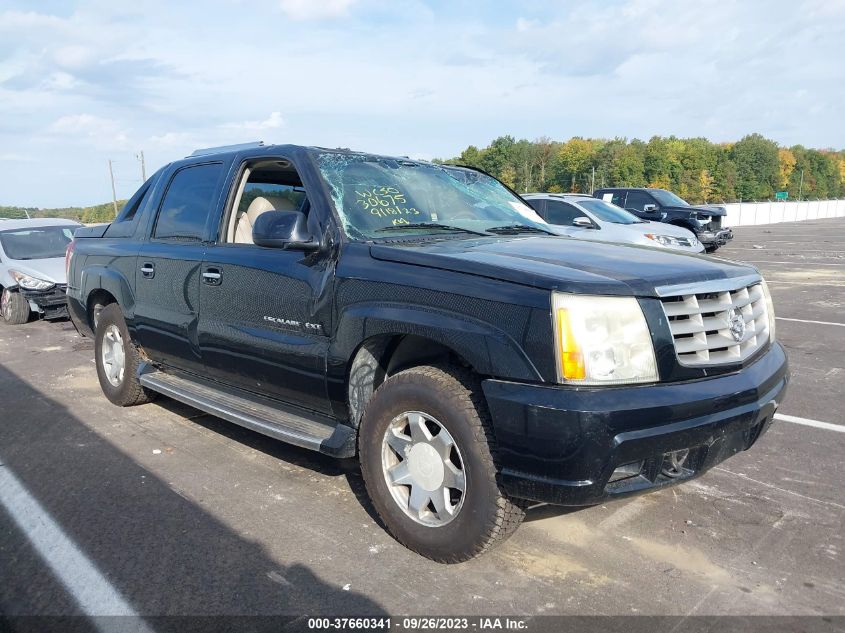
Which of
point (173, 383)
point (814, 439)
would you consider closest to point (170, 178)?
point (173, 383)

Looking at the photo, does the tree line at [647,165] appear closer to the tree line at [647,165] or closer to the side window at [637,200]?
the tree line at [647,165]

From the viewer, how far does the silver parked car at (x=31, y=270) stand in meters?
9.96

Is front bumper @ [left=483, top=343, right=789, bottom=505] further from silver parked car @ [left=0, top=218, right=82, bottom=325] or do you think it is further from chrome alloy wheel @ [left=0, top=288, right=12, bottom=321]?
chrome alloy wheel @ [left=0, top=288, right=12, bottom=321]

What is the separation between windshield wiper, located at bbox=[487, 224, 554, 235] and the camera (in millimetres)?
3963

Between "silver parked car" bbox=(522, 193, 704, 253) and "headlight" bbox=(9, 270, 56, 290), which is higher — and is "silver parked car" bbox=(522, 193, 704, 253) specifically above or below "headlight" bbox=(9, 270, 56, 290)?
above

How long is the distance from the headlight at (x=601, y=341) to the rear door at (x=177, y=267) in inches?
102

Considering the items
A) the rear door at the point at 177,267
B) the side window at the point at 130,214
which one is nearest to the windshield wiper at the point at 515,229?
the rear door at the point at 177,267

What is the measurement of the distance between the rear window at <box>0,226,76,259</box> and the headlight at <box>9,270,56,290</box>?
2.48 feet

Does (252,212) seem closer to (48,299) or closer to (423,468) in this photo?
(423,468)

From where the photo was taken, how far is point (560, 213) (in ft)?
41.7

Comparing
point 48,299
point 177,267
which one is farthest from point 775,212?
point 177,267

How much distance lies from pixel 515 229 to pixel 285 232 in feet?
4.63

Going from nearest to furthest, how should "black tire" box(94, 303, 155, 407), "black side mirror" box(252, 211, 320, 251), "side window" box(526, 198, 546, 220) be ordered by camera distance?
"black side mirror" box(252, 211, 320, 251)
"black tire" box(94, 303, 155, 407)
"side window" box(526, 198, 546, 220)

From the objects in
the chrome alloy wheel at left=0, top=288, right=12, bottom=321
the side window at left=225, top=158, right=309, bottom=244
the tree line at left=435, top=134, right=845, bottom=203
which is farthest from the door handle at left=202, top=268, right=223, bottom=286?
the tree line at left=435, top=134, right=845, bottom=203
